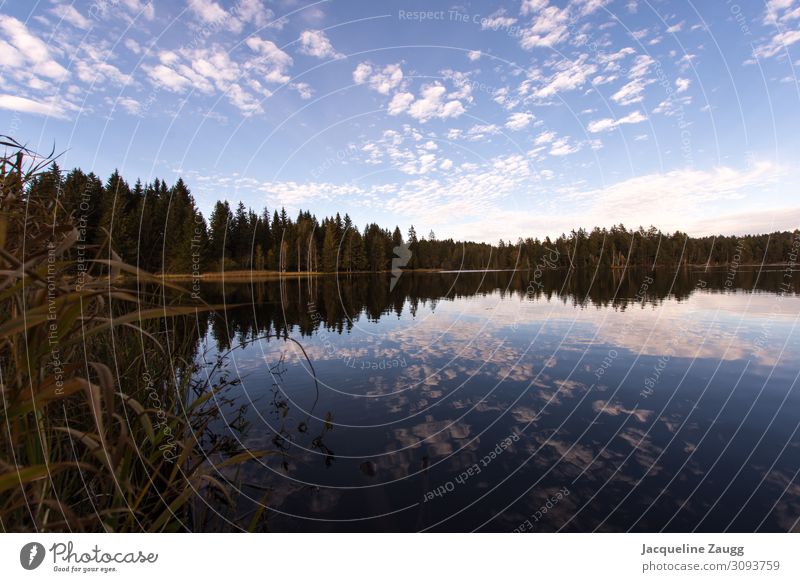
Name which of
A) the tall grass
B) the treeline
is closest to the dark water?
the tall grass

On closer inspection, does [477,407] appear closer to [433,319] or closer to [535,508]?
[535,508]

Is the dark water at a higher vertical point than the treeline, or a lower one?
lower

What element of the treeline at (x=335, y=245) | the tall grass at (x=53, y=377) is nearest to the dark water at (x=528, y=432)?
the tall grass at (x=53, y=377)

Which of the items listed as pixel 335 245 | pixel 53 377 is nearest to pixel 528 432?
pixel 53 377

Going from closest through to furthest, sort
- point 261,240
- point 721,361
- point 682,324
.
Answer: point 721,361 → point 682,324 → point 261,240

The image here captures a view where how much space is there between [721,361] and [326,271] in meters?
88.5

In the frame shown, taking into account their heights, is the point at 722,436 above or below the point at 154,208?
below

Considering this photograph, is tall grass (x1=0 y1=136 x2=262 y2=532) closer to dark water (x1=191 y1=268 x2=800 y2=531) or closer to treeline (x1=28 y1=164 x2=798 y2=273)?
dark water (x1=191 y1=268 x2=800 y2=531)

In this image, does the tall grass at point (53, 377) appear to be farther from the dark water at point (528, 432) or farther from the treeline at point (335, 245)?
the treeline at point (335, 245)

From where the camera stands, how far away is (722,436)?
7.25 metres

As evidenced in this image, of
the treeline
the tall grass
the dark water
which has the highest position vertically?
the treeline

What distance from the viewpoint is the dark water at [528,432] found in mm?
5219

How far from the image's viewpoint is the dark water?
522 cm
